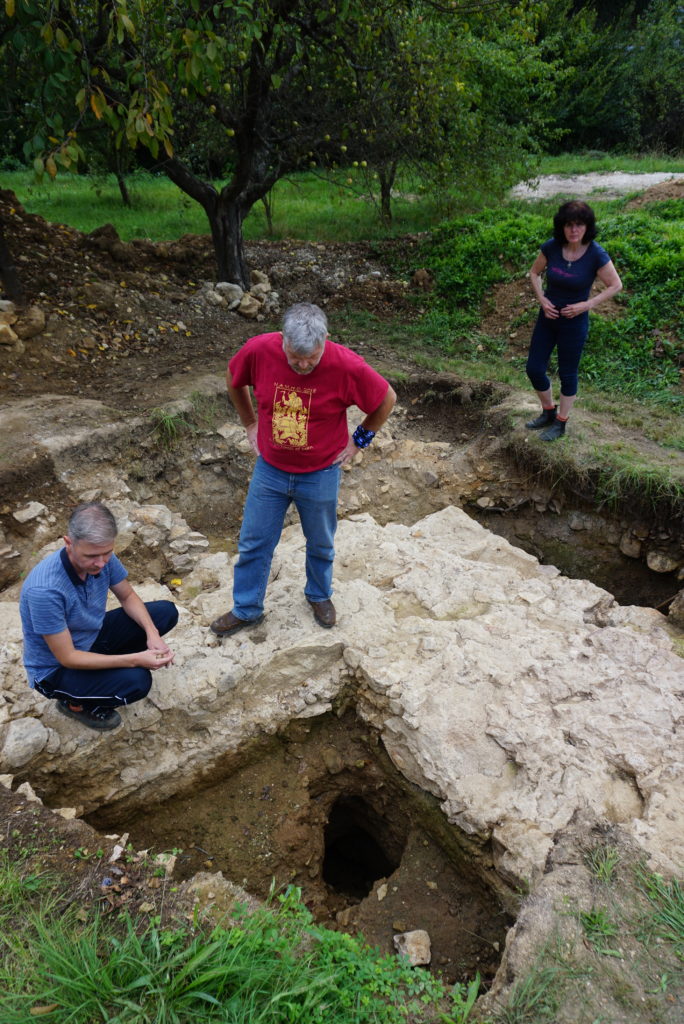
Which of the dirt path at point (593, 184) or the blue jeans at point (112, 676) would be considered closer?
the blue jeans at point (112, 676)

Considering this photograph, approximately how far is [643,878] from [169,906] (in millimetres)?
1957

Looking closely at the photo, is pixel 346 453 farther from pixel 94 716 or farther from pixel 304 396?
pixel 94 716

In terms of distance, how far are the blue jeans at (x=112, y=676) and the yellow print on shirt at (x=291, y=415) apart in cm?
111

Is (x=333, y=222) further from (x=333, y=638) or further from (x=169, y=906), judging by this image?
(x=169, y=906)

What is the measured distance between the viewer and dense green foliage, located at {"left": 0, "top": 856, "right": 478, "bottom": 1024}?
7.11 feet

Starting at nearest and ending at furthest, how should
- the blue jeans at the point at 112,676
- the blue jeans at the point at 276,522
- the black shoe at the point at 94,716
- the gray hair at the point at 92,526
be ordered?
1. the gray hair at the point at 92,526
2. the blue jeans at the point at 112,676
3. the black shoe at the point at 94,716
4. the blue jeans at the point at 276,522

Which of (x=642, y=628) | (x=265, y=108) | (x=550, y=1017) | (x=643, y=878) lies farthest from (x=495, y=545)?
(x=265, y=108)

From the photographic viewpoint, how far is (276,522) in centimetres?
356

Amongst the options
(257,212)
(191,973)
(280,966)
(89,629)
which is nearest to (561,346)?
(89,629)

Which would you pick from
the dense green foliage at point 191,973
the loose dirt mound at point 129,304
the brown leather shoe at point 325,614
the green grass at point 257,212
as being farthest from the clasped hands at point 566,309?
the green grass at point 257,212

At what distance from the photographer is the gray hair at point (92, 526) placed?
2635 millimetres

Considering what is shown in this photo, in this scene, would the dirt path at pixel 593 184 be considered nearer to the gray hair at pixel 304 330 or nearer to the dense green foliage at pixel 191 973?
the gray hair at pixel 304 330

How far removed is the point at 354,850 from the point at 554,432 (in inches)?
150

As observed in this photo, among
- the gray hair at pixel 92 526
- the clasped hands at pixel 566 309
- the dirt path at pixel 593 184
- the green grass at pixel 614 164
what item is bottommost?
the gray hair at pixel 92 526
